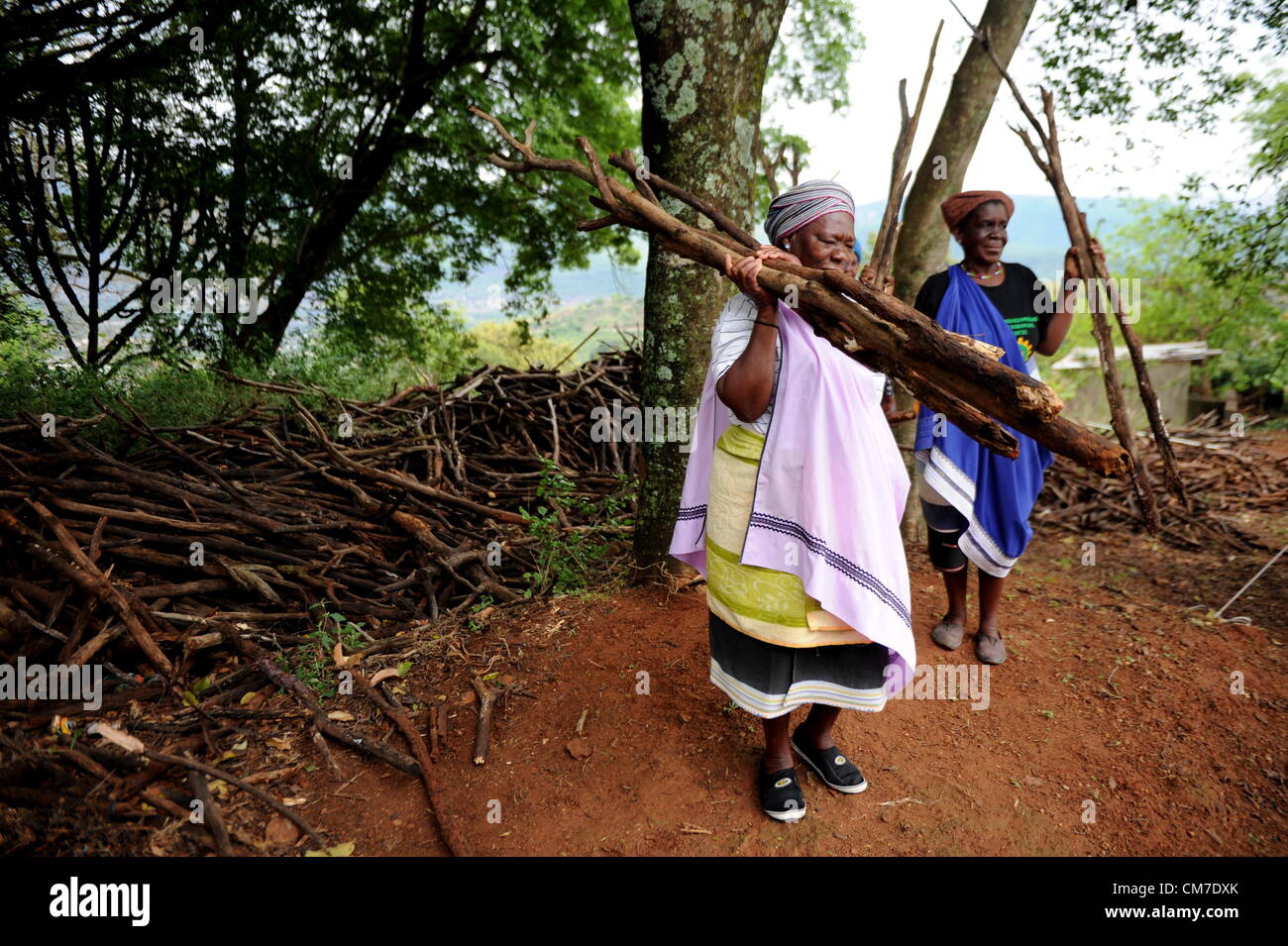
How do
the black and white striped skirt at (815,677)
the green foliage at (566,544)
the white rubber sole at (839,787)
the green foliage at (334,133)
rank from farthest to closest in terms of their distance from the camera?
the green foliage at (334,133) < the green foliage at (566,544) < the white rubber sole at (839,787) < the black and white striped skirt at (815,677)

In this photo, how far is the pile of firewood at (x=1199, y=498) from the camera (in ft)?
17.2

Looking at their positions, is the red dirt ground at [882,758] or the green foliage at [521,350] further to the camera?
the green foliage at [521,350]

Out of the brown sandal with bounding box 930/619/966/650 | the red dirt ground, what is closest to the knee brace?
the brown sandal with bounding box 930/619/966/650

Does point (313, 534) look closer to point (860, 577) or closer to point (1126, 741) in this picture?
point (860, 577)

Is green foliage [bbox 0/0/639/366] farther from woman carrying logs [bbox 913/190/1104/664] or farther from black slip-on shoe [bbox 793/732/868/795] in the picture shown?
black slip-on shoe [bbox 793/732/868/795]

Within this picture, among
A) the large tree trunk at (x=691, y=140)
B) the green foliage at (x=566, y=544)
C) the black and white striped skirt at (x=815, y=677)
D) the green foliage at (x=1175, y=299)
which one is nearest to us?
the black and white striped skirt at (x=815, y=677)

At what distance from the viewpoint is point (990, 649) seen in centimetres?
317

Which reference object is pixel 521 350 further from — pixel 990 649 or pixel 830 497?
pixel 830 497

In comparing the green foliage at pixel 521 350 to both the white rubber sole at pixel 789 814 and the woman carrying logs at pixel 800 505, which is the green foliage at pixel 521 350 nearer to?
the woman carrying logs at pixel 800 505

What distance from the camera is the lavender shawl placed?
1.95 meters

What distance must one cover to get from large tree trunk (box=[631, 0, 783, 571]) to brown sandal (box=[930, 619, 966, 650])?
1.45m

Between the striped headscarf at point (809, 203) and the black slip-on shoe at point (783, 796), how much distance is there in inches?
71.2

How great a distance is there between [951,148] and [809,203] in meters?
3.15

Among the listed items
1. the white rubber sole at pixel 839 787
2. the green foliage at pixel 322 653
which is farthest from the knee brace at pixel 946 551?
the green foliage at pixel 322 653
